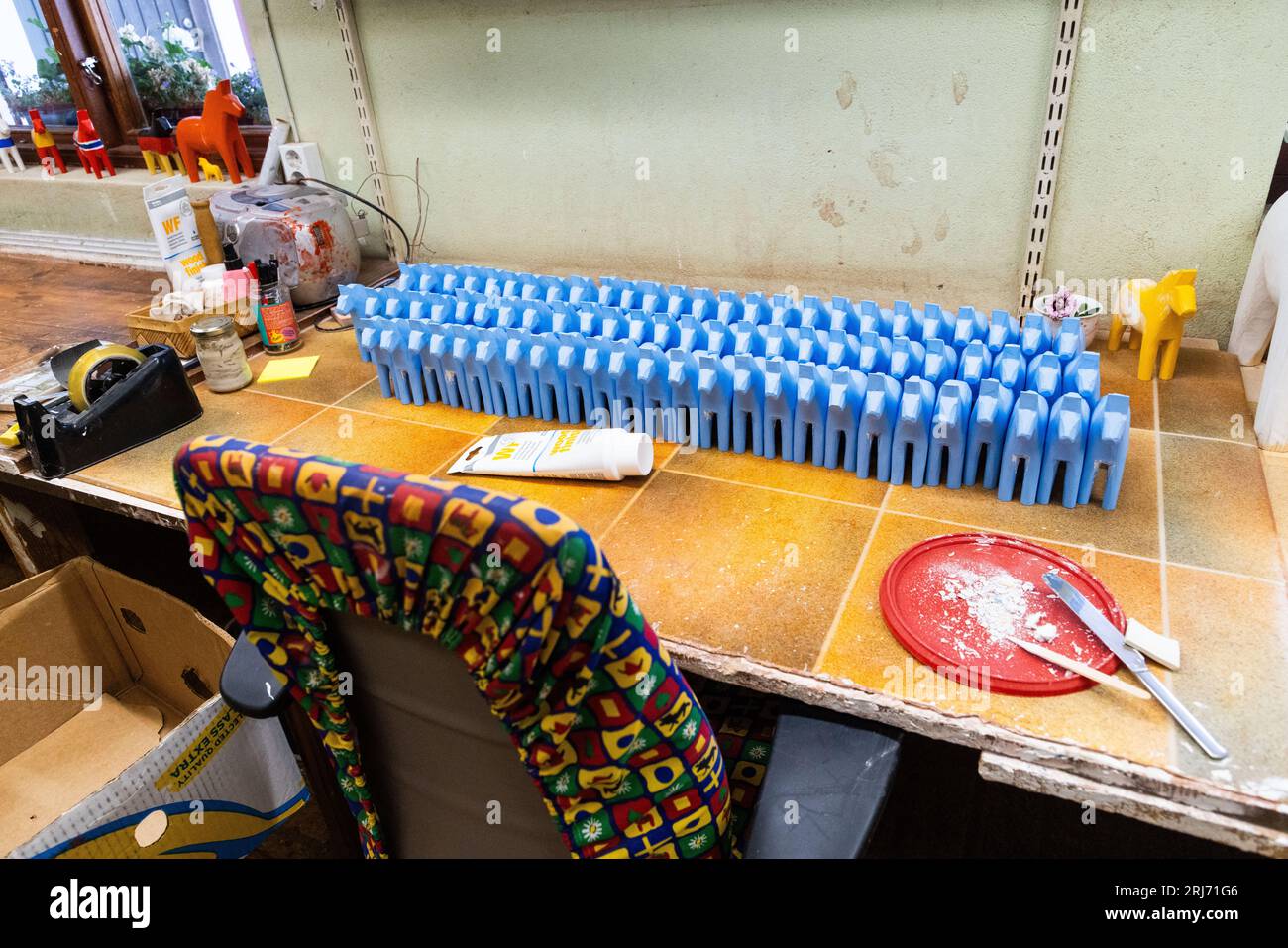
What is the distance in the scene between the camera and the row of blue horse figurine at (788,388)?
117 centimetres

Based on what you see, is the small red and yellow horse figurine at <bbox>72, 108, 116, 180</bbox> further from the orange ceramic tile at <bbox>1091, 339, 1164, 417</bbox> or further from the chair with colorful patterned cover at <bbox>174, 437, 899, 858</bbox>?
the orange ceramic tile at <bbox>1091, 339, 1164, 417</bbox>

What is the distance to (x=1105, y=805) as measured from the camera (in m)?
0.83

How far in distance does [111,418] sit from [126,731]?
62 cm

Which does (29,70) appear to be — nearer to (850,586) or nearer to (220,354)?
(220,354)

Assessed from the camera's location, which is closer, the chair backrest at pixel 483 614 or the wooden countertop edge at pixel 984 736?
the chair backrest at pixel 483 614

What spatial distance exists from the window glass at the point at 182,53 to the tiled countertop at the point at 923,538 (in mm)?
1639

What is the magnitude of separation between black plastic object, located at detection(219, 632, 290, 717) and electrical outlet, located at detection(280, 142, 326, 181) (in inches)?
62.7

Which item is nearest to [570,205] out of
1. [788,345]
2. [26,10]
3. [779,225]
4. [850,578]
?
[779,225]

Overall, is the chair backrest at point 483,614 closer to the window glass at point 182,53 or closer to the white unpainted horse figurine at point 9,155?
the window glass at point 182,53

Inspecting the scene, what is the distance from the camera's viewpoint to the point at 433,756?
91 cm

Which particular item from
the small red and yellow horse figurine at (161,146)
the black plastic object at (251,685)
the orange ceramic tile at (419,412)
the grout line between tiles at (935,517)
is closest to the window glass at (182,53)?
the small red and yellow horse figurine at (161,146)

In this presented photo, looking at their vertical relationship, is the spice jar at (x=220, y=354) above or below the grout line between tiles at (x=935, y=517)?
above
